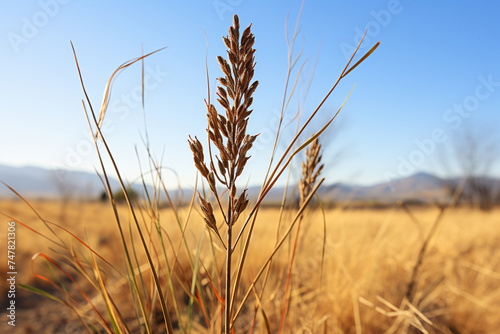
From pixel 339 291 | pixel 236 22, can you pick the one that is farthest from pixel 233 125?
pixel 339 291

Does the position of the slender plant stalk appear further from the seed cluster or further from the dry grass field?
the dry grass field

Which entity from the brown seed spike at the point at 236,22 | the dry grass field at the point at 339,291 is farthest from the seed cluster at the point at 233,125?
the dry grass field at the point at 339,291

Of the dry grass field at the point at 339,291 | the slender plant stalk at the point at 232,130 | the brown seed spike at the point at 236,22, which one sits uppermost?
the brown seed spike at the point at 236,22

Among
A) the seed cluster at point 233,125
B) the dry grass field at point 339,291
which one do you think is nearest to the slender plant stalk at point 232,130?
the seed cluster at point 233,125

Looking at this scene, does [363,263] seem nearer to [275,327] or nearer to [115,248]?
[275,327]

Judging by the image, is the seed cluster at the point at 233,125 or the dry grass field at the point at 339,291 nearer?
the seed cluster at the point at 233,125

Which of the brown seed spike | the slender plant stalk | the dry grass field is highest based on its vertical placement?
the brown seed spike

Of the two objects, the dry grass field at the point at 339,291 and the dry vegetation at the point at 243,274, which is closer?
the dry vegetation at the point at 243,274

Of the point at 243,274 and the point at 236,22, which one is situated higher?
the point at 236,22

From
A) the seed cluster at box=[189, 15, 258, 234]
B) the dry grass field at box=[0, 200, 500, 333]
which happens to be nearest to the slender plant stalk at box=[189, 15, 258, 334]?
the seed cluster at box=[189, 15, 258, 234]

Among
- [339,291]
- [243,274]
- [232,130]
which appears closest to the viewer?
[232,130]

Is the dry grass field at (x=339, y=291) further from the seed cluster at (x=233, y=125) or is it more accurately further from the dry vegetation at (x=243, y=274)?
the seed cluster at (x=233, y=125)

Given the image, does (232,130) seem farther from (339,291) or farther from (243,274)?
(243,274)

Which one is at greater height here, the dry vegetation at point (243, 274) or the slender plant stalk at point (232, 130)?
the slender plant stalk at point (232, 130)
